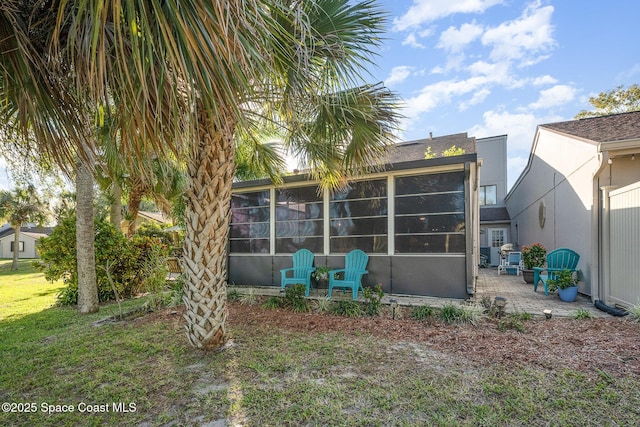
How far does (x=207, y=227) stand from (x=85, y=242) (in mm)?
4248

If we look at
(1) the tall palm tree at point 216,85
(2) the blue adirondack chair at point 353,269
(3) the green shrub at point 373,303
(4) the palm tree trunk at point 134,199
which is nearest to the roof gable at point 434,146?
(2) the blue adirondack chair at point 353,269

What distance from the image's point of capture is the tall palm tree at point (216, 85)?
1.65 meters

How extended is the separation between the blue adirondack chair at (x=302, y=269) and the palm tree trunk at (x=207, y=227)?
293cm

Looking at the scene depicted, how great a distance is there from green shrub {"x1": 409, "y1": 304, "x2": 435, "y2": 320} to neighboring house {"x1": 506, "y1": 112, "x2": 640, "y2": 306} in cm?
295

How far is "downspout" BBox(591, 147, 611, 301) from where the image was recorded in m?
5.71

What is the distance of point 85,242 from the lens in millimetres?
6316

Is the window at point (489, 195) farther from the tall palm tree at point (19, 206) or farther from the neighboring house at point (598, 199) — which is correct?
the tall palm tree at point (19, 206)

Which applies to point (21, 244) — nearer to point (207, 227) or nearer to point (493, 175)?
point (207, 227)

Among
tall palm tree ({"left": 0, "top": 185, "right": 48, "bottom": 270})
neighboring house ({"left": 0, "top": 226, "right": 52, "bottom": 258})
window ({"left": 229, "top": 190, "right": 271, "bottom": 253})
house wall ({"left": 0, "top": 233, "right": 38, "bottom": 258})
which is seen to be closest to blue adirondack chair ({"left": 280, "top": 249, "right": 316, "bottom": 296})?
window ({"left": 229, "top": 190, "right": 271, "bottom": 253})

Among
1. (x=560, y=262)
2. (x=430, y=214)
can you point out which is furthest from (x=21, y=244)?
(x=560, y=262)

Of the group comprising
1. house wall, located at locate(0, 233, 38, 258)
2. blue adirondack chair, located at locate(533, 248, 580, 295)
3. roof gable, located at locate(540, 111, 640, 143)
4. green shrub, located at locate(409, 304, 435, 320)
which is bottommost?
house wall, located at locate(0, 233, 38, 258)

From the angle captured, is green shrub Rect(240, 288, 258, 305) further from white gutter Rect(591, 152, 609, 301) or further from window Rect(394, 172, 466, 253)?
white gutter Rect(591, 152, 609, 301)

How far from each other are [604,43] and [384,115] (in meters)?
7.91

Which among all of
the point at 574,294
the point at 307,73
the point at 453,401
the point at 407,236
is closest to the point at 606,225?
the point at 574,294
